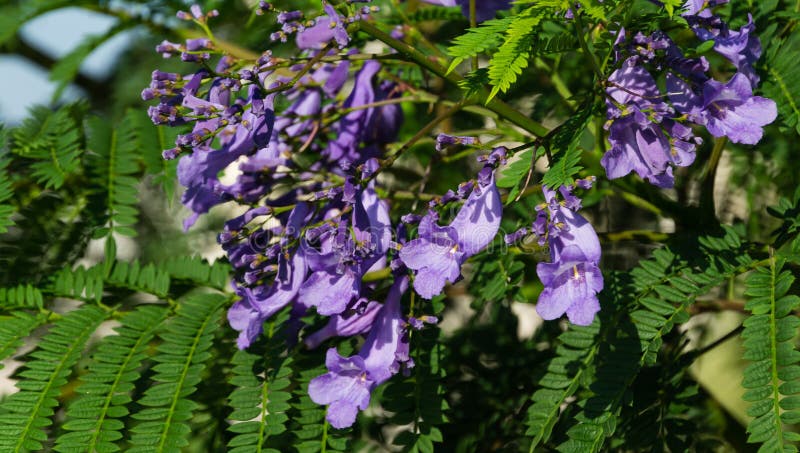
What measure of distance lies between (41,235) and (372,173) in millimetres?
1139

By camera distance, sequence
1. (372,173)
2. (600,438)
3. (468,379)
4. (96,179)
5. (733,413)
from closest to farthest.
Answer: (600,438)
(372,173)
(96,179)
(468,379)
(733,413)

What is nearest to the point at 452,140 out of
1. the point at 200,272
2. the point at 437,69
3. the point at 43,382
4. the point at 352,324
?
the point at 437,69

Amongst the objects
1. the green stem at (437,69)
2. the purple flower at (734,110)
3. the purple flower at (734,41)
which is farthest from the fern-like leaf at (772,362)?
the green stem at (437,69)

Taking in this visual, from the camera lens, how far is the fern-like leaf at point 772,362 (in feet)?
4.50

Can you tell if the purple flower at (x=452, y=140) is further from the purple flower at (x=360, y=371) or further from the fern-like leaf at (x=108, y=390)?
the fern-like leaf at (x=108, y=390)

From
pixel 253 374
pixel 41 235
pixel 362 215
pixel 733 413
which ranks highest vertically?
pixel 362 215

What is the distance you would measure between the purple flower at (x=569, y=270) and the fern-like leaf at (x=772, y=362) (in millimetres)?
330

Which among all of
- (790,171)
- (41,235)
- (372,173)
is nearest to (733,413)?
(790,171)

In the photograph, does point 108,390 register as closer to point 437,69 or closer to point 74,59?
point 437,69

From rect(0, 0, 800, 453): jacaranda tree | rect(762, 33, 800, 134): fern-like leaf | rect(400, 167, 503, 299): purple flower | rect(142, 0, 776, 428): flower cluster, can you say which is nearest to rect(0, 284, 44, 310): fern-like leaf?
rect(0, 0, 800, 453): jacaranda tree

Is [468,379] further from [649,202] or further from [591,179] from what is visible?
[591,179]

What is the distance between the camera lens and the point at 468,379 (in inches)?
91.3

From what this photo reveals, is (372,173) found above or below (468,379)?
above

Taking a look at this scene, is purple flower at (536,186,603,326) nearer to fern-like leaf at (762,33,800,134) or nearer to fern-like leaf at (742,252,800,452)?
fern-like leaf at (742,252,800,452)
